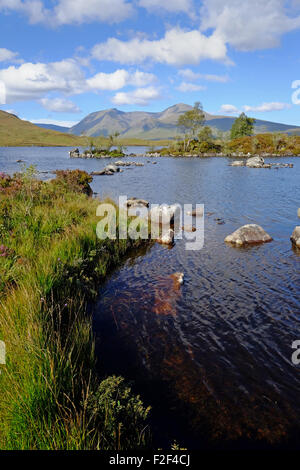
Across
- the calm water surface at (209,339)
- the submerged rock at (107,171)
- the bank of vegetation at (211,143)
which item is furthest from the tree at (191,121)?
the calm water surface at (209,339)

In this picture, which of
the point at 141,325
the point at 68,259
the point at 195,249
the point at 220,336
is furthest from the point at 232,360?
the point at 195,249

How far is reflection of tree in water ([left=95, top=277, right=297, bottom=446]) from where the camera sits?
4.88m

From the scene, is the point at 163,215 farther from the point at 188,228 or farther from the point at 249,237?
the point at 249,237

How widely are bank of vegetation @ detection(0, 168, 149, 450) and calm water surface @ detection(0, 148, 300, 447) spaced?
0.69 metres

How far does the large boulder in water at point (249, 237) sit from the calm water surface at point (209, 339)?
3.38 ft

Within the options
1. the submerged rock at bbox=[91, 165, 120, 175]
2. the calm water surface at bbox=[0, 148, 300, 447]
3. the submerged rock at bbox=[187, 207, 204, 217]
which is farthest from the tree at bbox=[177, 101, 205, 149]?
the calm water surface at bbox=[0, 148, 300, 447]

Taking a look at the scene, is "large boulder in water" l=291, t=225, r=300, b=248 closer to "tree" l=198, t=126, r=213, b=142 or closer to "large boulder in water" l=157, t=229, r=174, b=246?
"large boulder in water" l=157, t=229, r=174, b=246

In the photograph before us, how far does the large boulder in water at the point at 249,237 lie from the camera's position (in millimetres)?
15202

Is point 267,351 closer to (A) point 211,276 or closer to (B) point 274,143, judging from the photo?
(A) point 211,276

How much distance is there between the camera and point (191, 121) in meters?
124

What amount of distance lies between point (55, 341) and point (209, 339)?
421cm

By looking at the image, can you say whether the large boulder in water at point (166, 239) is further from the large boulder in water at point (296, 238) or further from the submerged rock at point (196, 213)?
the submerged rock at point (196, 213)

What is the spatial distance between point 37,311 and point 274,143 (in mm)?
134936

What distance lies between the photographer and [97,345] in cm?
693
